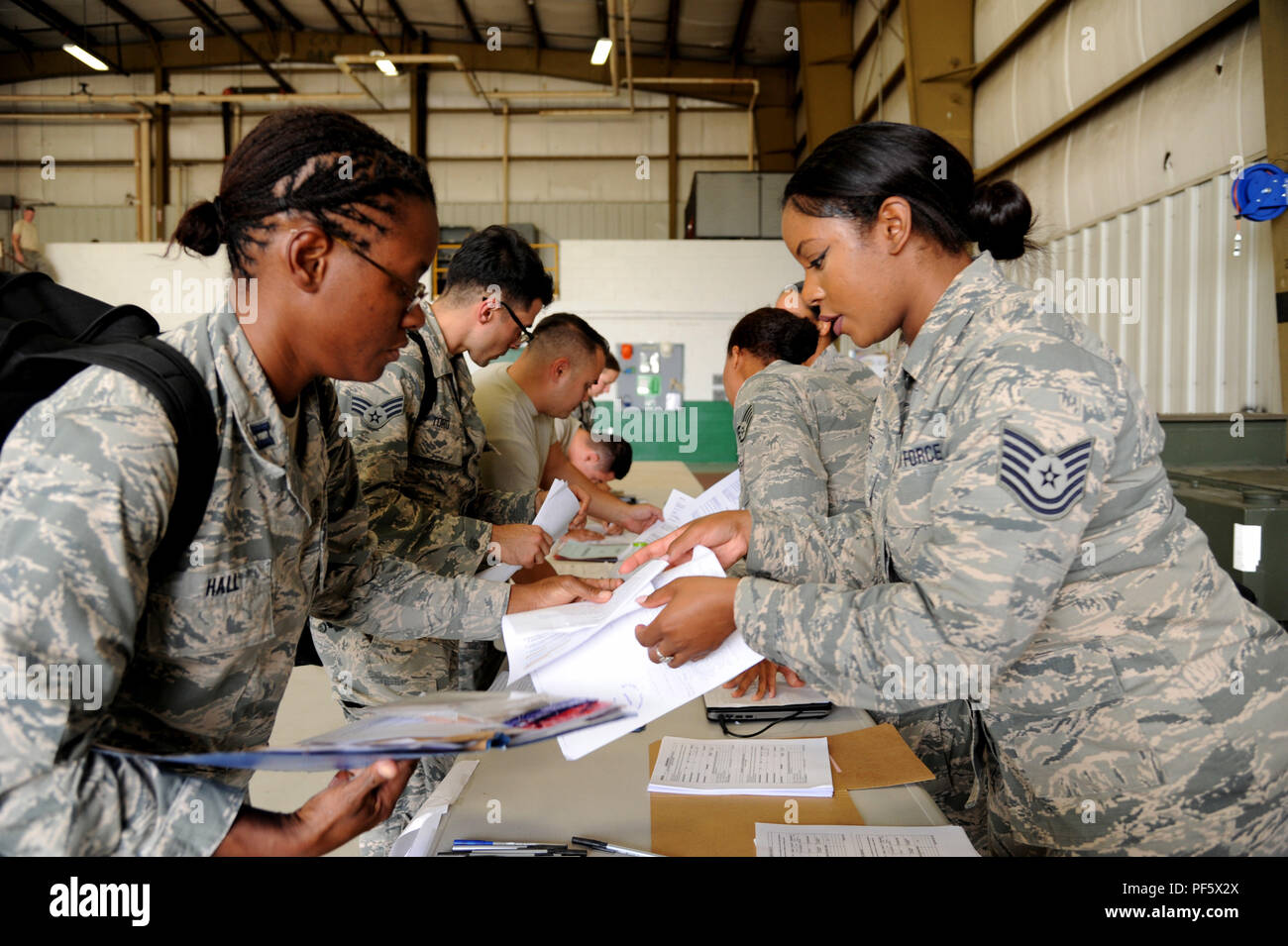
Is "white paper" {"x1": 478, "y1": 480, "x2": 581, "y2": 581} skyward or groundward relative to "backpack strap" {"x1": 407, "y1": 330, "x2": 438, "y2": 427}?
groundward

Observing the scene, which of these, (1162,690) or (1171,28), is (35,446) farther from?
(1171,28)

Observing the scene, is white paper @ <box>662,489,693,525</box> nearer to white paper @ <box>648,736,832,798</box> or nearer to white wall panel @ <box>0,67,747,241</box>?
white paper @ <box>648,736,832,798</box>

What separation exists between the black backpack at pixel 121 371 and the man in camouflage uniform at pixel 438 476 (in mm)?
898

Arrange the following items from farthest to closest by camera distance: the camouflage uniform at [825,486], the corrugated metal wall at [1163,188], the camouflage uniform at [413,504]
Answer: the corrugated metal wall at [1163,188] → the camouflage uniform at [413,504] → the camouflage uniform at [825,486]

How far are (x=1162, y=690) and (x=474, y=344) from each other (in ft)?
5.80

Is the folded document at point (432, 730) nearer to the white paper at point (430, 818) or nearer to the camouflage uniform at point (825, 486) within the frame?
the white paper at point (430, 818)

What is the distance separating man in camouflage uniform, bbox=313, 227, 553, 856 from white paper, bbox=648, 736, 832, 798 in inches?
27.3

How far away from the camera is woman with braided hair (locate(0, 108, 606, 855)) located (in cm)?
75

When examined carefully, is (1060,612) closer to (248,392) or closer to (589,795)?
(589,795)

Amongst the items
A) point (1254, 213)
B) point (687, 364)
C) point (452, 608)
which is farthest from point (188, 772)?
point (687, 364)

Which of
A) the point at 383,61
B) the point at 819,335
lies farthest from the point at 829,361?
the point at 383,61

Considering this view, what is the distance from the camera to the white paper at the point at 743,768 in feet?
4.29

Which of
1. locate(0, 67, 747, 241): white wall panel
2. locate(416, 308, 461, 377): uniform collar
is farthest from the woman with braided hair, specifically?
locate(0, 67, 747, 241): white wall panel

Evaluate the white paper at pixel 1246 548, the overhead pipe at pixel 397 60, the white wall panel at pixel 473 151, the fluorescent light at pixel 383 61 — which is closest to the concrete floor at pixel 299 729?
the white paper at pixel 1246 548
